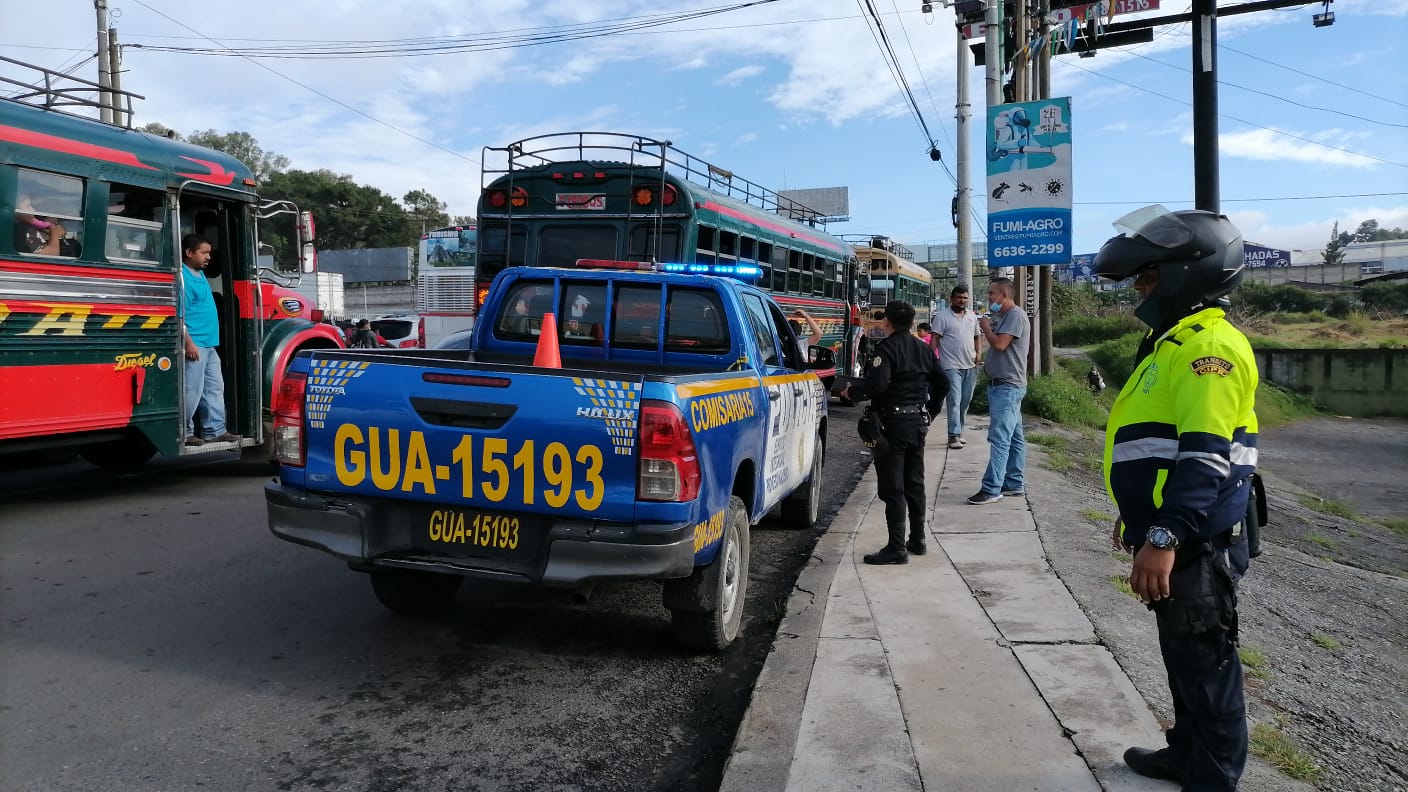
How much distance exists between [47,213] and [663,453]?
5910 mm

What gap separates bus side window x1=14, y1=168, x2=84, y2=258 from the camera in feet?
22.7

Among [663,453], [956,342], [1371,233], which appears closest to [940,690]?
[663,453]

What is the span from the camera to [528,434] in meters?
3.95

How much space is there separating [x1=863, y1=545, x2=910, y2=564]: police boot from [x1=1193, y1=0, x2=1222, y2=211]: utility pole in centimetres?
273

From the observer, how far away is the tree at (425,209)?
2837 inches

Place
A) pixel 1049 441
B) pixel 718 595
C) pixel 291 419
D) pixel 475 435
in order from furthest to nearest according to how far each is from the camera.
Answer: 1. pixel 1049 441
2. pixel 718 595
3. pixel 291 419
4. pixel 475 435

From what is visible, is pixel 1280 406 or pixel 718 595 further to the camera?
pixel 1280 406

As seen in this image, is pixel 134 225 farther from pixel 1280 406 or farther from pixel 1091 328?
pixel 1091 328

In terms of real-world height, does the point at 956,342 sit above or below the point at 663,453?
above

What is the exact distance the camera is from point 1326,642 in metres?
5.36

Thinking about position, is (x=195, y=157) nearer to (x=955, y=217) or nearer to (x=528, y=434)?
(x=528, y=434)

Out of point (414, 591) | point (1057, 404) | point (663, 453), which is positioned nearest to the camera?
point (663, 453)

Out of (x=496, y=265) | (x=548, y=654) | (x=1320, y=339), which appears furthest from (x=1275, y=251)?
(x=548, y=654)

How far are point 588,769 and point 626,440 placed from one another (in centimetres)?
126
